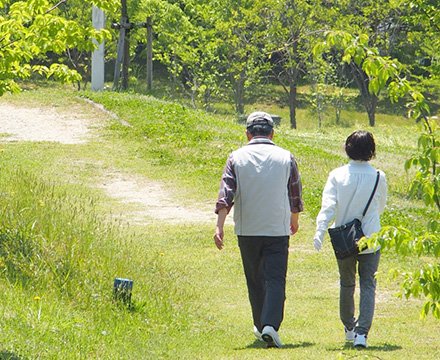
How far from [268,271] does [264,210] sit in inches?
18.8

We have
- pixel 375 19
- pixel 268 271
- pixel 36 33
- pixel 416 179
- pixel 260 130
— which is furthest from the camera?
pixel 375 19

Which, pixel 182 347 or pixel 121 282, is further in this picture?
pixel 121 282

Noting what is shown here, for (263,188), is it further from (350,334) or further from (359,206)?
(350,334)

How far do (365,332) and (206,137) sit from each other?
12.4 m

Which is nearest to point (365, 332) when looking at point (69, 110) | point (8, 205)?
point (8, 205)

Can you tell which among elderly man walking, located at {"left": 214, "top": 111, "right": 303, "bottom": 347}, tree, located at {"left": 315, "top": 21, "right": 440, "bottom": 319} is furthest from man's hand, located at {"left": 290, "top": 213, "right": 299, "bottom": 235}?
tree, located at {"left": 315, "top": 21, "right": 440, "bottom": 319}

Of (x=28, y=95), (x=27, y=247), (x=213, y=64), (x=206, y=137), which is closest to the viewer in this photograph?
(x=27, y=247)

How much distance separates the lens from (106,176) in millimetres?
15258

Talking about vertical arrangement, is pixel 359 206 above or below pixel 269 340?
above

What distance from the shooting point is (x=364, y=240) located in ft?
12.2

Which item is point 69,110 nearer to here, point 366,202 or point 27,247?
point 27,247

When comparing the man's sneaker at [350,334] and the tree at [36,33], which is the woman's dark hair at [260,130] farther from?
the tree at [36,33]

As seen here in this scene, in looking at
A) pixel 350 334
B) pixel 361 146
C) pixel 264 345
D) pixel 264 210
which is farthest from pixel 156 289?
pixel 361 146

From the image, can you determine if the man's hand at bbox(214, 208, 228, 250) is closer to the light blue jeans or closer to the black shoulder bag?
the black shoulder bag
